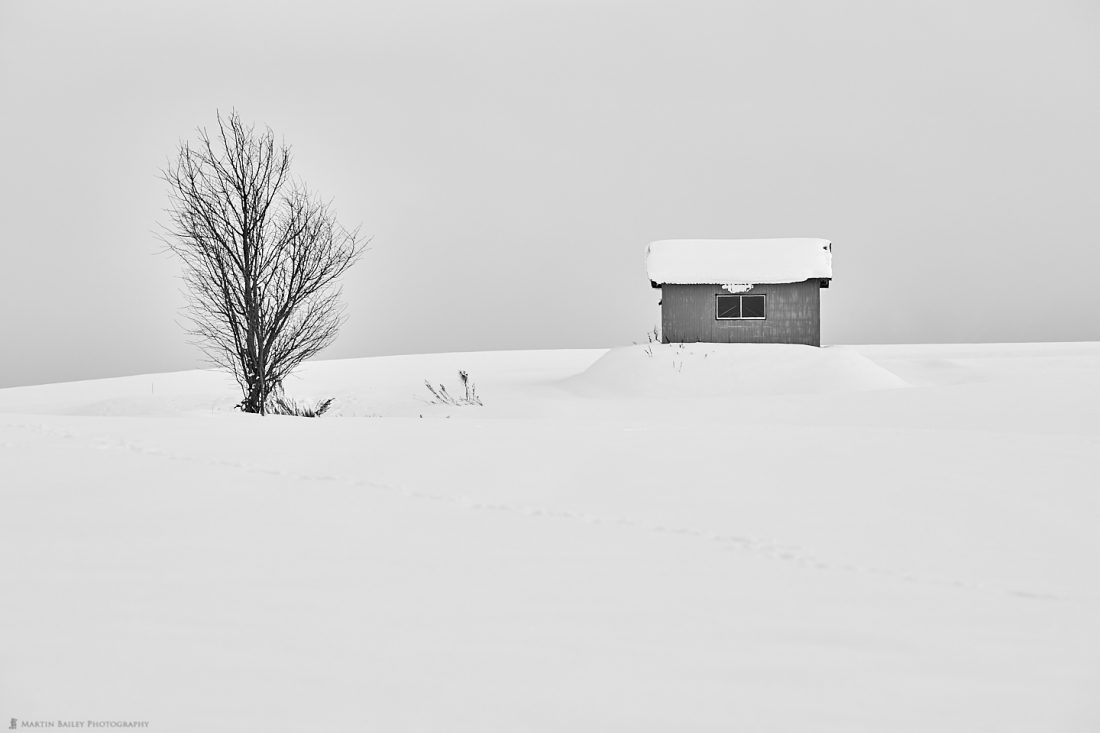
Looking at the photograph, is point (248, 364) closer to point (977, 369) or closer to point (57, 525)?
point (57, 525)

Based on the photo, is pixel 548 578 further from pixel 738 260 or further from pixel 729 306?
pixel 738 260

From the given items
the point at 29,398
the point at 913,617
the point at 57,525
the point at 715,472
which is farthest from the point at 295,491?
the point at 29,398

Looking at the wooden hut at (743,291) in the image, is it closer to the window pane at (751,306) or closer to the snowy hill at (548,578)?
the window pane at (751,306)

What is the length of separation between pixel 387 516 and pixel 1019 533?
3.58 m

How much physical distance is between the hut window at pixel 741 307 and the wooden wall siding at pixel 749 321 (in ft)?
0.39

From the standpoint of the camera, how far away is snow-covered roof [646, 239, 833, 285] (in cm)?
1922

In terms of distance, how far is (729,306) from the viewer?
770 inches

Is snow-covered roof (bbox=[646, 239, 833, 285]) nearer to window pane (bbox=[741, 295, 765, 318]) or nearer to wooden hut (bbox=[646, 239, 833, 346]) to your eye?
wooden hut (bbox=[646, 239, 833, 346])

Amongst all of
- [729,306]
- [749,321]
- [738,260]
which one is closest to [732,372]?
[749,321]

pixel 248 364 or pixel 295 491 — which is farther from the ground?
pixel 248 364

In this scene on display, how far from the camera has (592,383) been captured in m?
17.7

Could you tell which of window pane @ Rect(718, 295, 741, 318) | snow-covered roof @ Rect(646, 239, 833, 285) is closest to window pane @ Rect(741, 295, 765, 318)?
window pane @ Rect(718, 295, 741, 318)

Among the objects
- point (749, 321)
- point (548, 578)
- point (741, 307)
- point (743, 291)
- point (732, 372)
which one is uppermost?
point (743, 291)

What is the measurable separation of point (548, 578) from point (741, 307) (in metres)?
17.3
